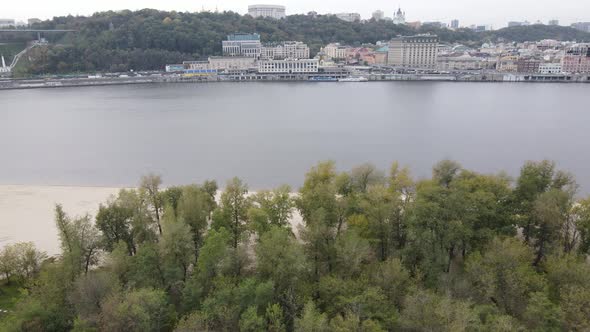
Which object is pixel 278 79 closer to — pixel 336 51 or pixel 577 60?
pixel 336 51

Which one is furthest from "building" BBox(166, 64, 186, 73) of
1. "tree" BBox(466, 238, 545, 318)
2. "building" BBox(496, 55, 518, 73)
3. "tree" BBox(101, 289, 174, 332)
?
"tree" BBox(466, 238, 545, 318)

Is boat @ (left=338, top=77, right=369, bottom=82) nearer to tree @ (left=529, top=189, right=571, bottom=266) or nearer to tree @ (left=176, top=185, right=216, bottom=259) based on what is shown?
tree @ (left=529, top=189, right=571, bottom=266)

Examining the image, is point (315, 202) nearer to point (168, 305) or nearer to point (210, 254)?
point (210, 254)

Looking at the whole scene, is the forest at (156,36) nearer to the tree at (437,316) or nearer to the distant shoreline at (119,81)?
the distant shoreline at (119,81)

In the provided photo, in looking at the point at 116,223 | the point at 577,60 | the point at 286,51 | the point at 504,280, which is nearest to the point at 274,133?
the point at 116,223

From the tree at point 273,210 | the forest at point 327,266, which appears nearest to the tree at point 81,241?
the forest at point 327,266

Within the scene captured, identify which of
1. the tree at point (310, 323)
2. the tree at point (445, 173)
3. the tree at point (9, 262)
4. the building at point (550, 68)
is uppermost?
the building at point (550, 68)
